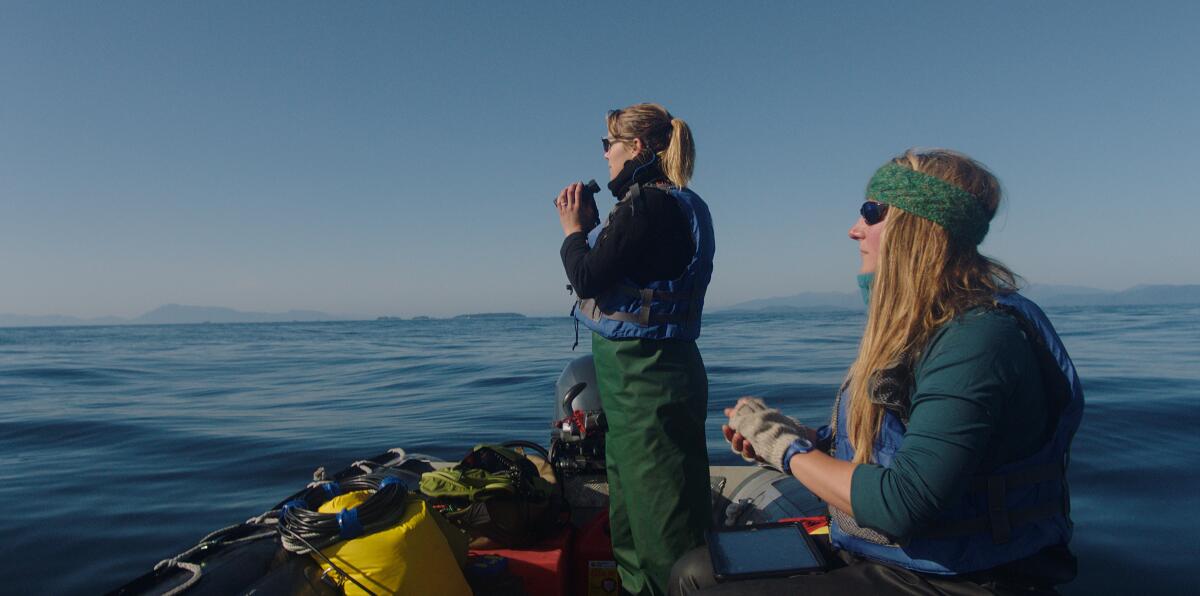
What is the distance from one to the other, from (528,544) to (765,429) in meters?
1.72

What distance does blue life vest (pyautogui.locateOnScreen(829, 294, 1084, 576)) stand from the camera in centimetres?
152

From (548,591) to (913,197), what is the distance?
2156 mm

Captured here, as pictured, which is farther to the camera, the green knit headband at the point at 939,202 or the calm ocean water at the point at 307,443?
the calm ocean water at the point at 307,443

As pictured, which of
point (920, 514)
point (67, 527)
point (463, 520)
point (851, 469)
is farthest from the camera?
point (67, 527)

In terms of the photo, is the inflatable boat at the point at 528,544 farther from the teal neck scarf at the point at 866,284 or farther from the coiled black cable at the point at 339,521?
the teal neck scarf at the point at 866,284

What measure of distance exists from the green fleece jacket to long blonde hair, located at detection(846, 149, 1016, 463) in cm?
8

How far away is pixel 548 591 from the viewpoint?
2.84 m

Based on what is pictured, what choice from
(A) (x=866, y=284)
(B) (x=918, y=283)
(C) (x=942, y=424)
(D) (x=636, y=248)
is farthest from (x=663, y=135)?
(C) (x=942, y=424)

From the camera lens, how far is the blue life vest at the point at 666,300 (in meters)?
2.49

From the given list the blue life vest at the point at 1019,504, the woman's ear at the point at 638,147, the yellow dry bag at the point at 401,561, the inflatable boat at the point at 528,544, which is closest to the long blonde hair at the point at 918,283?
the blue life vest at the point at 1019,504

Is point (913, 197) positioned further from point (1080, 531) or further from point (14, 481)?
point (14, 481)

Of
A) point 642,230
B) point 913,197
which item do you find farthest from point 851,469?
point 642,230

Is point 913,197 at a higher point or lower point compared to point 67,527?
higher

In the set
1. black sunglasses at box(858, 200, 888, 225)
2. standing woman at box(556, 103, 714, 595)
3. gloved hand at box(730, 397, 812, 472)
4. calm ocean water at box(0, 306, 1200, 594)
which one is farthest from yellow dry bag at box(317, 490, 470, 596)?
calm ocean water at box(0, 306, 1200, 594)
